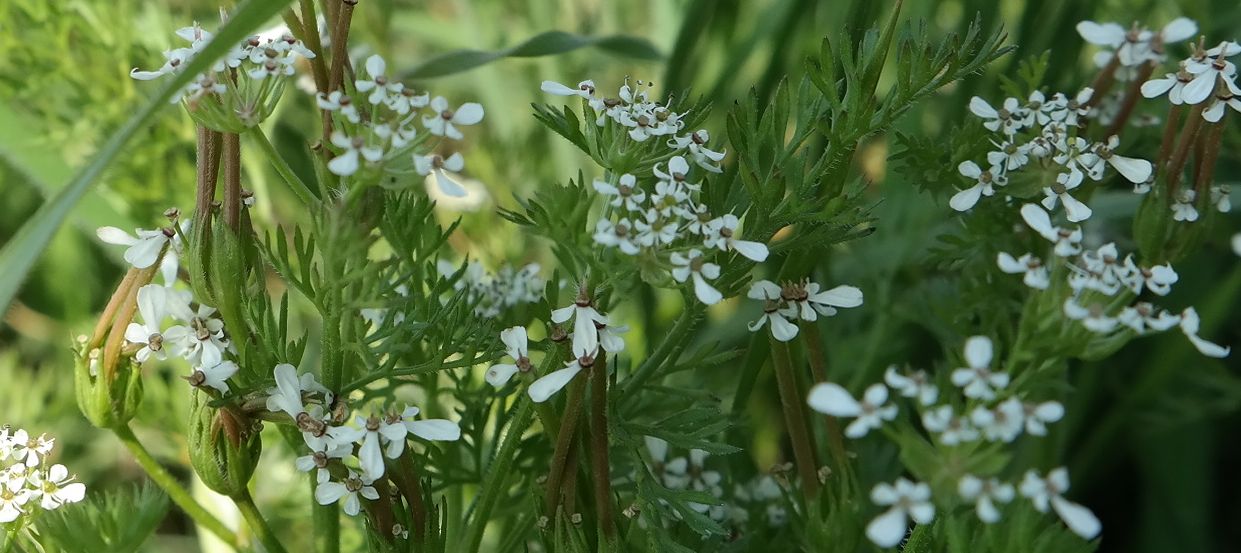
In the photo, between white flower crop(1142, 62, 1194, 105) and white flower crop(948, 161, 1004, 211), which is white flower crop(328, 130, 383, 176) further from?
white flower crop(1142, 62, 1194, 105)

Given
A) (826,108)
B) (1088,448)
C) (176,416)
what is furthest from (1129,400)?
(176,416)

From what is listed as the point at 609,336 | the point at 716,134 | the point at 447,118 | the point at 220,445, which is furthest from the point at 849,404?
the point at 716,134

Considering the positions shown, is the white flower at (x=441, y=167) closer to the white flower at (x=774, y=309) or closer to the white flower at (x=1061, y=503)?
the white flower at (x=774, y=309)

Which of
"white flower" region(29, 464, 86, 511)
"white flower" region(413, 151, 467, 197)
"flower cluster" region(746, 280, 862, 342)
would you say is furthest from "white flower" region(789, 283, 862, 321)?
"white flower" region(29, 464, 86, 511)

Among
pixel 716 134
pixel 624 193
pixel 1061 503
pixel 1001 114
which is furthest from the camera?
pixel 716 134

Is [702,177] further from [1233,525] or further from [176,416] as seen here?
[1233,525]

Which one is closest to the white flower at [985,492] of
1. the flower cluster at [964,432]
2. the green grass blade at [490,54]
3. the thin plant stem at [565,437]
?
the flower cluster at [964,432]

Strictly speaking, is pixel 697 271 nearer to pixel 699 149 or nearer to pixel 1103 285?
pixel 699 149
